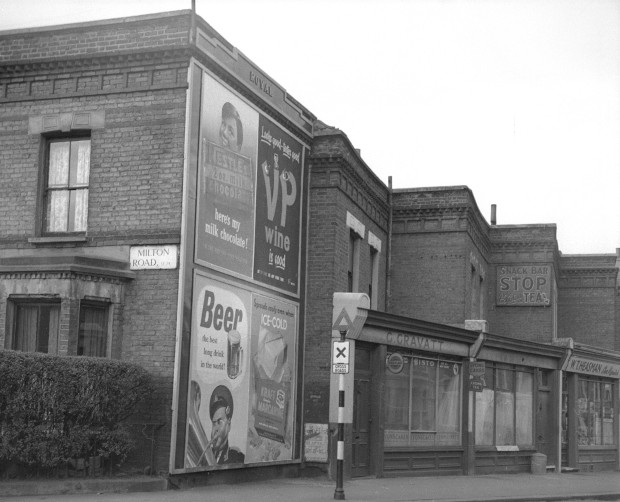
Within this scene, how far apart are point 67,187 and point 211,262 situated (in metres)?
3.10

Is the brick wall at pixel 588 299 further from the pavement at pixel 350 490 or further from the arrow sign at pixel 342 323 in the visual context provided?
the arrow sign at pixel 342 323

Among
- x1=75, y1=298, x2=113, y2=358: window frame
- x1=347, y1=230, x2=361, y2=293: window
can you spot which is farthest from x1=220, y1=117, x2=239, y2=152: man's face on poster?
x1=347, y1=230, x2=361, y2=293: window

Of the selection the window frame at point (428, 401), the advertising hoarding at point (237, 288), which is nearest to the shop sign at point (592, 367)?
the window frame at point (428, 401)

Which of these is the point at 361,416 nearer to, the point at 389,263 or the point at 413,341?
the point at 413,341

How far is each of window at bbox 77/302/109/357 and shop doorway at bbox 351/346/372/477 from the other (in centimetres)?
640

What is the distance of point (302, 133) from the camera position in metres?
21.5

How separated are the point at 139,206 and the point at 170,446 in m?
4.33

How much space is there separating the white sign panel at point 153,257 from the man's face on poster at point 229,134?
101 inches

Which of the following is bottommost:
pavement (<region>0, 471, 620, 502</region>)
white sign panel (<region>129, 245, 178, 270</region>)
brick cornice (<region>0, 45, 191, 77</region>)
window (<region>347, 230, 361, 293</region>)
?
pavement (<region>0, 471, 620, 502</region>)

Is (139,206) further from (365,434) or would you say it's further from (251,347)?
Result: (365,434)

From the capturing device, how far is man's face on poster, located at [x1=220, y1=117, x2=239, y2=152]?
17984mm

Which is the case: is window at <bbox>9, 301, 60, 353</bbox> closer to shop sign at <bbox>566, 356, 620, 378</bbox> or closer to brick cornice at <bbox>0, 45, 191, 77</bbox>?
brick cornice at <bbox>0, 45, 191, 77</bbox>

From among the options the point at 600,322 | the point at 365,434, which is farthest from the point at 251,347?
the point at 600,322

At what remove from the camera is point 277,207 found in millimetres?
20172
